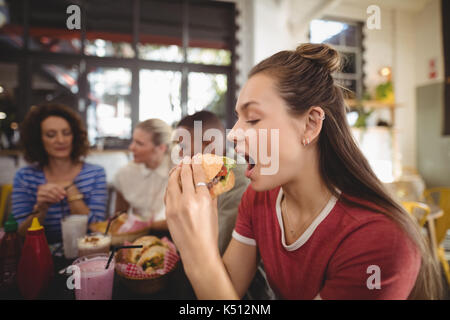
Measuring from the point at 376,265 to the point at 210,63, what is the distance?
4429mm

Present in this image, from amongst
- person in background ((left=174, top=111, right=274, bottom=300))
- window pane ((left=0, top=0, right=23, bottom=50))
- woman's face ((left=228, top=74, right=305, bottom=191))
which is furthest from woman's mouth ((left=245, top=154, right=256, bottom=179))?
window pane ((left=0, top=0, right=23, bottom=50))

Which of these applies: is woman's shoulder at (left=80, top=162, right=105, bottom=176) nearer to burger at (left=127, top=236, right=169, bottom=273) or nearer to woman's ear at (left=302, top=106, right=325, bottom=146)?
burger at (left=127, top=236, right=169, bottom=273)

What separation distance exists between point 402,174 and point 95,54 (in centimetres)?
605

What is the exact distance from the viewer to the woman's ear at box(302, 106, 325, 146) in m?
0.82

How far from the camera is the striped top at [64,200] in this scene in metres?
1.47

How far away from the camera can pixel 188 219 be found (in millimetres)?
717

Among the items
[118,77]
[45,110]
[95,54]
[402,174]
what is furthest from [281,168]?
[402,174]

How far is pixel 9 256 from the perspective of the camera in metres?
0.86

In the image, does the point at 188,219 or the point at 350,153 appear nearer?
the point at 188,219

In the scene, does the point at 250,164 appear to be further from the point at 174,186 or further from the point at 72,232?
the point at 72,232

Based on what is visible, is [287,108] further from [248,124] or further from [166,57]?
[166,57]

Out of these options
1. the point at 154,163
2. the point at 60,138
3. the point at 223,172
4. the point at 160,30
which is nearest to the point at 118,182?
the point at 154,163

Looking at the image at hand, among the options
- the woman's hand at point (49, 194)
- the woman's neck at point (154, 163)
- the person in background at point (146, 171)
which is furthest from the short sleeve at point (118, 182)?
the woman's hand at point (49, 194)

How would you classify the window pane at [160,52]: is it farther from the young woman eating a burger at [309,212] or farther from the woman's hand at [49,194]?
the young woman eating a burger at [309,212]
